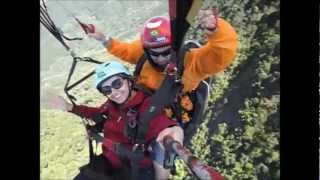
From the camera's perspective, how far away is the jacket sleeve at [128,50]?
240 centimetres

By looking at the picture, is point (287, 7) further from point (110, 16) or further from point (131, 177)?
point (131, 177)

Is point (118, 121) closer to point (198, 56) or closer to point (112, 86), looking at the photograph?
point (112, 86)

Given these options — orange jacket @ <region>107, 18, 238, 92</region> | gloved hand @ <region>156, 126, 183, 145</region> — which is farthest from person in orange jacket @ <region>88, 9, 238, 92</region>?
gloved hand @ <region>156, 126, 183, 145</region>

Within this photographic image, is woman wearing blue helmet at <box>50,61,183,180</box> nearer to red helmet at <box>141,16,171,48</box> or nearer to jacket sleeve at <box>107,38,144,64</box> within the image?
jacket sleeve at <box>107,38,144,64</box>

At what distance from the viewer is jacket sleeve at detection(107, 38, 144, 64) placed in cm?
240

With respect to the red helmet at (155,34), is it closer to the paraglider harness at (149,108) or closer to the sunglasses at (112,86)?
the paraglider harness at (149,108)

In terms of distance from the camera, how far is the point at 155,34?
2.41m

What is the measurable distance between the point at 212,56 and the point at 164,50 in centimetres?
20

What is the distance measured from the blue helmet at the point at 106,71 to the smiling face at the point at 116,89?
17 millimetres

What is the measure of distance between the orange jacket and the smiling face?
0.22ft

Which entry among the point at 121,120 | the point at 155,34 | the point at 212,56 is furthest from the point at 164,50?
the point at 121,120

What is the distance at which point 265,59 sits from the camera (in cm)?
249

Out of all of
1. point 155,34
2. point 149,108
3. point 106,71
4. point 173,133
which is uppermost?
point 155,34
